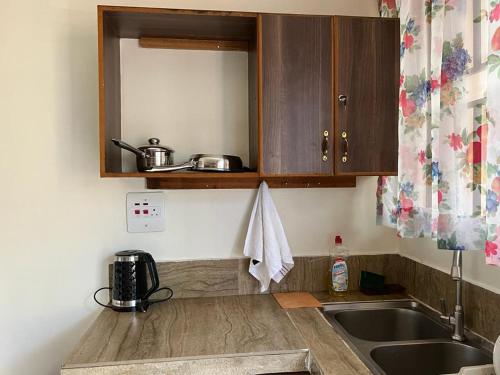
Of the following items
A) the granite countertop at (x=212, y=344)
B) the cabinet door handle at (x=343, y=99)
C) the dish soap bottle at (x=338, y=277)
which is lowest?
the granite countertop at (x=212, y=344)

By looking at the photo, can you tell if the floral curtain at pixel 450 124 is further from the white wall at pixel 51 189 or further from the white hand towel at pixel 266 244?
the white wall at pixel 51 189

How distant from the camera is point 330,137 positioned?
4.84ft

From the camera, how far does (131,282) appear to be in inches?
60.8

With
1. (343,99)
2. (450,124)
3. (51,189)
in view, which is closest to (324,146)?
(343,99)

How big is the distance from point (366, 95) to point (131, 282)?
1.17 meters

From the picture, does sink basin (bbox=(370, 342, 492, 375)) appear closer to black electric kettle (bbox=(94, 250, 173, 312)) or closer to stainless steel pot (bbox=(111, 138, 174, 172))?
black electric kettle (bbox=(94, 250, 173, 312))

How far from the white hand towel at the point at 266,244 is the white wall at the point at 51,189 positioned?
39 centimetres

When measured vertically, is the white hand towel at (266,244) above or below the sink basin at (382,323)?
above

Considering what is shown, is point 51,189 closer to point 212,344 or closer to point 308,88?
point 212,344

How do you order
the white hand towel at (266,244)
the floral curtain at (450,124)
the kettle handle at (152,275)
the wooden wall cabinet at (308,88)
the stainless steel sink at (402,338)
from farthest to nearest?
1. the white hand towel at (266,244)
2. the kettle handle at (152,275)
3. the wooden wall cabinet at (308,88)
4. the stainless steel sink at (402,338)
5. the floral curtain at (450,124)

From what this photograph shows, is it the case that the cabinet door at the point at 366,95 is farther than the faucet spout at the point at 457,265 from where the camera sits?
Yes

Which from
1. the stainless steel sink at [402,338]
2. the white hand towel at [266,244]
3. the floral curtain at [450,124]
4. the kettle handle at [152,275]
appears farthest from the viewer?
the white hand towel at [266,244]

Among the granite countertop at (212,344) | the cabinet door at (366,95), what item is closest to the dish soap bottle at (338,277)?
the granite countertop at (212,344)

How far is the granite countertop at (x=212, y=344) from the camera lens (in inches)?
44.4
